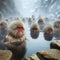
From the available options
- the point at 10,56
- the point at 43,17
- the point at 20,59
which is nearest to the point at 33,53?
the point at 20,59

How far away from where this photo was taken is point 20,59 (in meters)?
1.68

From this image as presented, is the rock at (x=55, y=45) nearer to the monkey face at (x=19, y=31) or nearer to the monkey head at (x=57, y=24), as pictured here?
the monkey head at (x=57, y=24)

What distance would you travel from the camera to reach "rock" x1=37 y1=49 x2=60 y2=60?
5.32ft

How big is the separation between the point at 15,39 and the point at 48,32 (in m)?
0.39

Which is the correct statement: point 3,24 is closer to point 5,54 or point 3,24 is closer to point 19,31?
point 19,31

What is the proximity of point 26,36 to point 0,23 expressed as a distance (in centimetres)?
31

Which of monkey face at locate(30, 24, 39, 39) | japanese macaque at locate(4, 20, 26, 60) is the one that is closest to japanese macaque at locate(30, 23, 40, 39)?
monkey face at locate(30, 24, 39, 39)

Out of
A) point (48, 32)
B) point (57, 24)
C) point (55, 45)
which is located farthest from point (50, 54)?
point (57, 24)

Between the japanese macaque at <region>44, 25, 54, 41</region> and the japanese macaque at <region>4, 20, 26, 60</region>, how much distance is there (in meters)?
0.27

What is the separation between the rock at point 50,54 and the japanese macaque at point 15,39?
0.70ft

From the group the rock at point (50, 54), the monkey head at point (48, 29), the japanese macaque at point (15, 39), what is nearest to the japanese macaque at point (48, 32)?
the monkey head at point (48, 29)

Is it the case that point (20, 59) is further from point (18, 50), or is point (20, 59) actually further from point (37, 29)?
point (37, 29)

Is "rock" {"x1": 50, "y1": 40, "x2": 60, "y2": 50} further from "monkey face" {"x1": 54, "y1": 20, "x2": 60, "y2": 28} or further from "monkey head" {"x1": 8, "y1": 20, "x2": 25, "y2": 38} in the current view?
"monkey head" {"x1": 8, "y1": 20, "x2": 25, "y2": 38}

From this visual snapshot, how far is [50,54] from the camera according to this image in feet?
5.47
